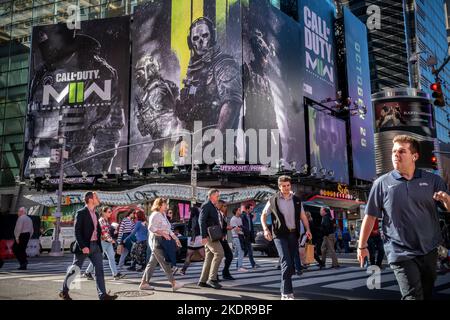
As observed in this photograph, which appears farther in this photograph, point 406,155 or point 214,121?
point 214,121

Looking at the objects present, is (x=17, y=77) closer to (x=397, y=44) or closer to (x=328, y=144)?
(x=328, y=144)

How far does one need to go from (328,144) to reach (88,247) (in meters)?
42.1

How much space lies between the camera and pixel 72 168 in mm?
42188

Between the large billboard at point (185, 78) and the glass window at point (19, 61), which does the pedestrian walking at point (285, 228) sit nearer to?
the large billboard at point (185, 78)

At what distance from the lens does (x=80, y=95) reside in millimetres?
43406

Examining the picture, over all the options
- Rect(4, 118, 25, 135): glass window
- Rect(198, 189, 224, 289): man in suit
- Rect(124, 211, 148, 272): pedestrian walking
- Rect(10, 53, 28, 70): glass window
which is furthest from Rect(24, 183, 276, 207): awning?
Rect(198, 189, 224, 289): man in suit

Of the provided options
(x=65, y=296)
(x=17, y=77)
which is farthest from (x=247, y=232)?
(x=17, y=77)

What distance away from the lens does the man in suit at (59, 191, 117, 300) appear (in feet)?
22.3

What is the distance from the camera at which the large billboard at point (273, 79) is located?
37.8 meters

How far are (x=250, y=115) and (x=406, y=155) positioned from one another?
1320 inches

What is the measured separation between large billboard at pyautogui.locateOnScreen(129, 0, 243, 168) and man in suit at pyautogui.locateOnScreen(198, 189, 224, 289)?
26137mm

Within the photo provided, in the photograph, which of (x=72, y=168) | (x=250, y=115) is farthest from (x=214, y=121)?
(x=72, y=168)
